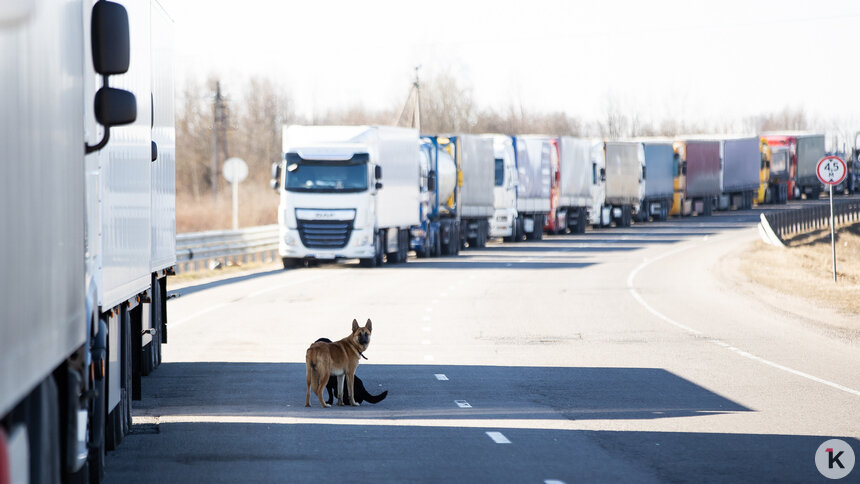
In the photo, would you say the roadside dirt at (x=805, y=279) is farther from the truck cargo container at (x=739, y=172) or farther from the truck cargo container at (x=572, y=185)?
the truck cargo container at (x=739, y=172)

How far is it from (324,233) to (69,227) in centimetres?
2900

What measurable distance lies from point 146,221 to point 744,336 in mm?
10472

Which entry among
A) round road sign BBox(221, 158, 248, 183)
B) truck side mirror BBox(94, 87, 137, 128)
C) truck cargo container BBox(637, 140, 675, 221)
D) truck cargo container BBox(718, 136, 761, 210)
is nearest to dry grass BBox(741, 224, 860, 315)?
truck cargo container BBox(637, 140, 675, 221)

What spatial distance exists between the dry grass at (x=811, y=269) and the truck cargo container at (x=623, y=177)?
43.6 feet

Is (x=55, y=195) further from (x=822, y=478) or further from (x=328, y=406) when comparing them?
(x=328, y=406)

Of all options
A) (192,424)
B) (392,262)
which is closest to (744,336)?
(192,424)

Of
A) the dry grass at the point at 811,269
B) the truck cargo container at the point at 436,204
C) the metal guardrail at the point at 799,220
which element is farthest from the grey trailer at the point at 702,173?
the truck cargo container at the point at 436,204

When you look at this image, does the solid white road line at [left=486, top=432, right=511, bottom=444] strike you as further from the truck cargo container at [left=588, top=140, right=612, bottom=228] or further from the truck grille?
the truck cargo container at [left=588, top=140, right=612, bottom=228]

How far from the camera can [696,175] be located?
76625 millimetres

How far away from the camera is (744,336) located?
18.6 meters

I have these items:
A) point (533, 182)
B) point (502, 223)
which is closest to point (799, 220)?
point (533, 182)

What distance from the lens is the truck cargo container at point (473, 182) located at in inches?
1821

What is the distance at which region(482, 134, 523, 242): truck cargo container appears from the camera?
168 ft

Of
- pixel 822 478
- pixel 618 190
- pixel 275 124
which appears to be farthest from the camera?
pixel 275 124
